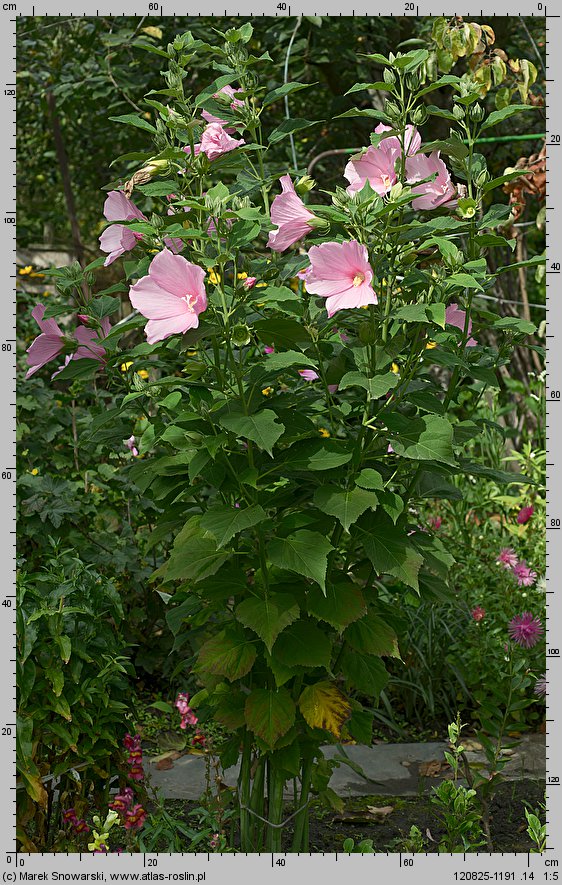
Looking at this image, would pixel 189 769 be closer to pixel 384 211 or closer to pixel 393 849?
pixel 393 849

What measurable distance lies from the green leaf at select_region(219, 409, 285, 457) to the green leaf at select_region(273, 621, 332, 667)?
0.44m

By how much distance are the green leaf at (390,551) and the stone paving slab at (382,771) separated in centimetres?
113

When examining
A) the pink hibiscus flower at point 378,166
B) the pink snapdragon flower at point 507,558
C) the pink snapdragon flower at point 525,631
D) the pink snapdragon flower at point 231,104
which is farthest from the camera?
the pink snapdragon flower at point 507,558

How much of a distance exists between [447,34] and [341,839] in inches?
105

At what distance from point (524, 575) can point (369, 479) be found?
5.92ft

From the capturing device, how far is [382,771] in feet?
10.2

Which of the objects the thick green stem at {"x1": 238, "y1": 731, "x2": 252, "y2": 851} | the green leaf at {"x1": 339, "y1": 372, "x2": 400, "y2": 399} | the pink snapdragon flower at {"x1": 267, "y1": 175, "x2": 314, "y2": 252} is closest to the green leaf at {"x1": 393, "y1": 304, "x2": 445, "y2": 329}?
the green leaf at {"x1": 339, "y1": 372, "x2": 400, "y2": 399}

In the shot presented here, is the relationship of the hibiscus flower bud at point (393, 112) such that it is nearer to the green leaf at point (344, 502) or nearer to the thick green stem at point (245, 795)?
the green leaf at point (344, 502)

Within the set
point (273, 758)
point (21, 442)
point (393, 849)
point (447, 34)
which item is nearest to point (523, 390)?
point (447, 34)

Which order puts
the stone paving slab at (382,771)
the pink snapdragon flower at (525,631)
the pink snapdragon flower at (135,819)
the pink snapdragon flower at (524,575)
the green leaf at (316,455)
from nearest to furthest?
the green leaf at (316,455) < the pink snapdragon flower at (135,819) < the stone paving slab at (382,771) < the pink snapdragon flower at (525,631) < the pink snapdragon flower at (524,575)

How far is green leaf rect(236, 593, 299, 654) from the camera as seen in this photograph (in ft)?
6.27

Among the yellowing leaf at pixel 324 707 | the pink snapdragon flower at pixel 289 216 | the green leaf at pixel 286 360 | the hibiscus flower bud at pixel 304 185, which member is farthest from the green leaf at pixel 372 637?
the hibiscus flower bud at pixel 304 185

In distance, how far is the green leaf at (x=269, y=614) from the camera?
1.91 metres

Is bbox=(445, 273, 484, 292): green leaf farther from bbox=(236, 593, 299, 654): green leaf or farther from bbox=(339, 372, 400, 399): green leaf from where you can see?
bbox=(236, 593, 299, 654): green leaf
